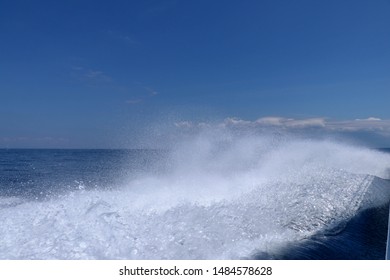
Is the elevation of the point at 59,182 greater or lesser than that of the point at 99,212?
greater

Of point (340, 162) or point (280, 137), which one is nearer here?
point (340, 162)

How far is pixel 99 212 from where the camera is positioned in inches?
221

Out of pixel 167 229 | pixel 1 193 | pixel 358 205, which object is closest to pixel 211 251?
pixel 167 229

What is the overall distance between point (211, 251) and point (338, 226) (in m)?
3.33

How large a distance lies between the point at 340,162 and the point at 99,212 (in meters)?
14.6

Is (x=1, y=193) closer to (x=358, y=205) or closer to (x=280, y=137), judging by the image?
(x=358, y=205)

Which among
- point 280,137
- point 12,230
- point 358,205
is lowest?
point 12,230

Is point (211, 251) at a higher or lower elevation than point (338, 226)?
lower

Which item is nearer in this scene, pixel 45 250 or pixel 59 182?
pixel 45 250
